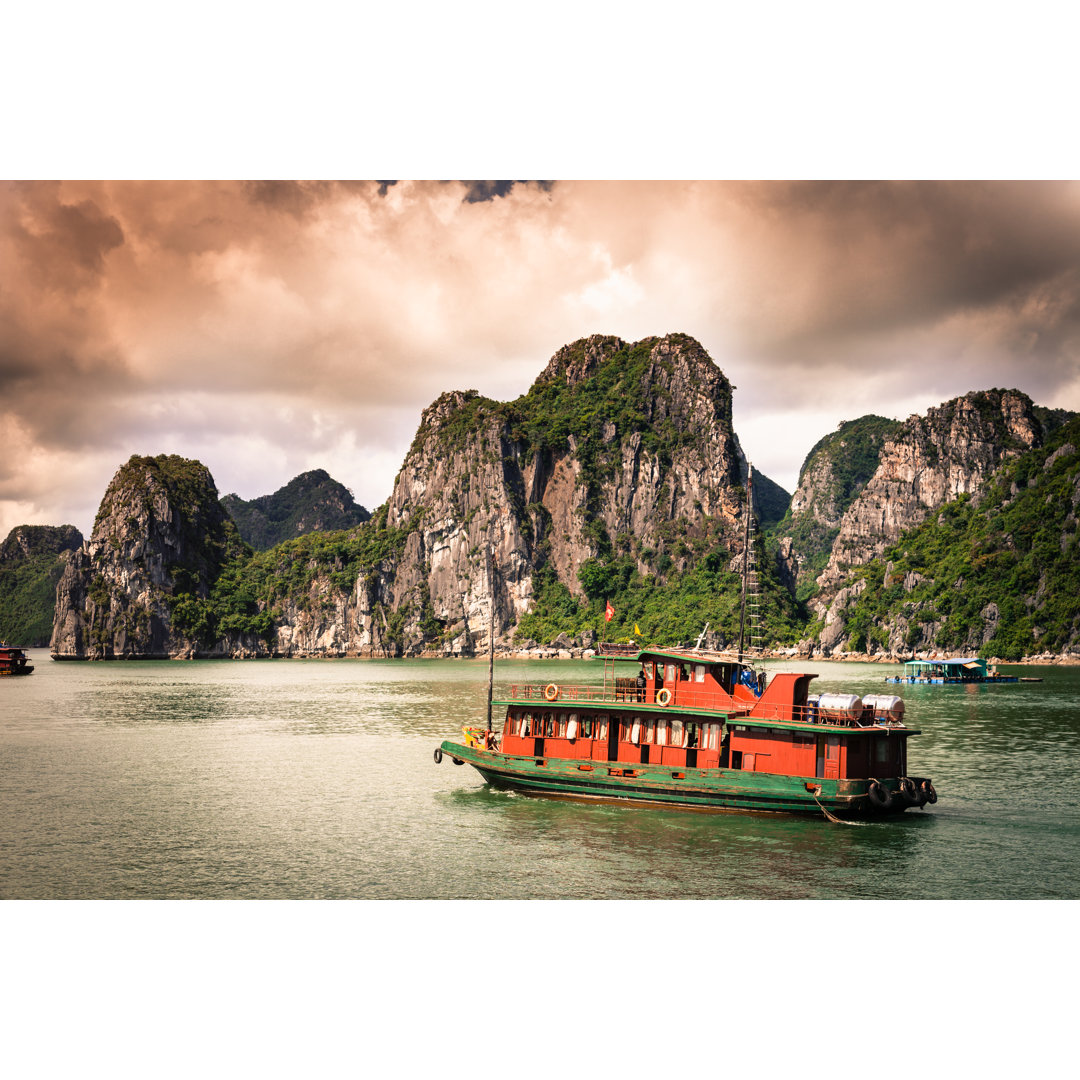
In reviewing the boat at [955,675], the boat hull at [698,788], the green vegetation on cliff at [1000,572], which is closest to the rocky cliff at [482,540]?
the green vegetation on cliff at [1000,572]

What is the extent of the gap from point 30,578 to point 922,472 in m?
93.0

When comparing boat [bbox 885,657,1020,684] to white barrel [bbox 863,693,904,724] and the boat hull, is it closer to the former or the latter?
white barrel [bbox 863,693,904,724]

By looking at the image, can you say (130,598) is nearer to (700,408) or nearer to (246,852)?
(700,408)

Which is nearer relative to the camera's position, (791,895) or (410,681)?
(791,895)

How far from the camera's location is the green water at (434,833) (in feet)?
39.8

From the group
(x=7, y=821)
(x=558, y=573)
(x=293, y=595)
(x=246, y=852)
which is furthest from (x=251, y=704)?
(x=293, y=595)

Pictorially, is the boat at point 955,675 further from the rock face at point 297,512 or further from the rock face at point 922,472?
the rock face at point 297,512

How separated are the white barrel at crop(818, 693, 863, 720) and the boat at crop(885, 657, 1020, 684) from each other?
42.2m

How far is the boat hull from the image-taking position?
15141 mm

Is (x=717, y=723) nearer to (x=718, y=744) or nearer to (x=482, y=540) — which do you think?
(x=718, y=744)

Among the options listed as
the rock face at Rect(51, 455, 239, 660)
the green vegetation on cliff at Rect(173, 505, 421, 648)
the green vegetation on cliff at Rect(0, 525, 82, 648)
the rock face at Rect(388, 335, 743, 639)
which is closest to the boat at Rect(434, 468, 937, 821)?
the green vegetation on cliff at Rect(0, 525, 82, 648)

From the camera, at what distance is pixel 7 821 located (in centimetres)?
1644

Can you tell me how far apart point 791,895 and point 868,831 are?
12.3ft

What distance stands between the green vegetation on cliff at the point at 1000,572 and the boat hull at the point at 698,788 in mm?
59922
